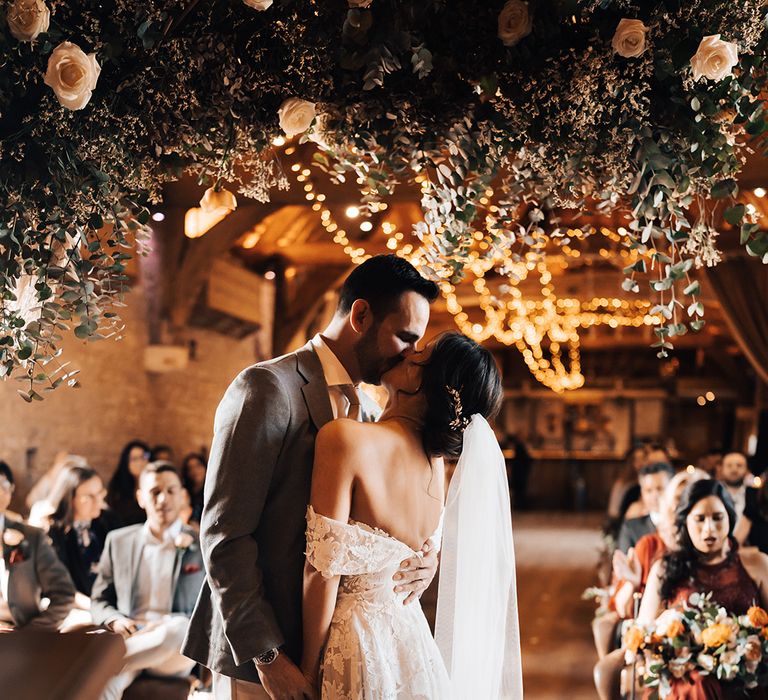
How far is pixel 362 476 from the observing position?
2.35 m

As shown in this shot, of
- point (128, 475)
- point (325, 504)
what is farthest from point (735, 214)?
point (128, 475)

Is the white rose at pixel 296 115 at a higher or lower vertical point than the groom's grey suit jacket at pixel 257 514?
higher

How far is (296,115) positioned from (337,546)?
3.31ft

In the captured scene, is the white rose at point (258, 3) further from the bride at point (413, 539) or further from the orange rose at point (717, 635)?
the orange rose at point (717, 635)

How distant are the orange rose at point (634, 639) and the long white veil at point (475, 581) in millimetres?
1509

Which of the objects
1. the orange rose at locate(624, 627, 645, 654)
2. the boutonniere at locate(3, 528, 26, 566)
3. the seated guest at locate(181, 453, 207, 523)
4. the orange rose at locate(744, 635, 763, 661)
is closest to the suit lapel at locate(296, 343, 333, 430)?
the orange rose at locate(624, 627, 645, 654)

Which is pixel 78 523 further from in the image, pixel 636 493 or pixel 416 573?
pixel 636 493

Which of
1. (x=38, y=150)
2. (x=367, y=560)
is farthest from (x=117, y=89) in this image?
(x=367, y=560)

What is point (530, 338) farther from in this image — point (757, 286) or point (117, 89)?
point (117, 89)

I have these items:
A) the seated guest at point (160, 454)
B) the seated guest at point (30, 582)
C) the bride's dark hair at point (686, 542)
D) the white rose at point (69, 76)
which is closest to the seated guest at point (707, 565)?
the bride's dark hair at point (686, 542)

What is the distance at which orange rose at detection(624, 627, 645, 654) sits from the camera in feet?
13.5

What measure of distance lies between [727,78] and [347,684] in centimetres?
166

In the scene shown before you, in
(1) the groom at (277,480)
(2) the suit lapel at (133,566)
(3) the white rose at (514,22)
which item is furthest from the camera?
(2) the suit lapel at (133,566)

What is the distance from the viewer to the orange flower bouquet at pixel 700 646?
394 centimetres
